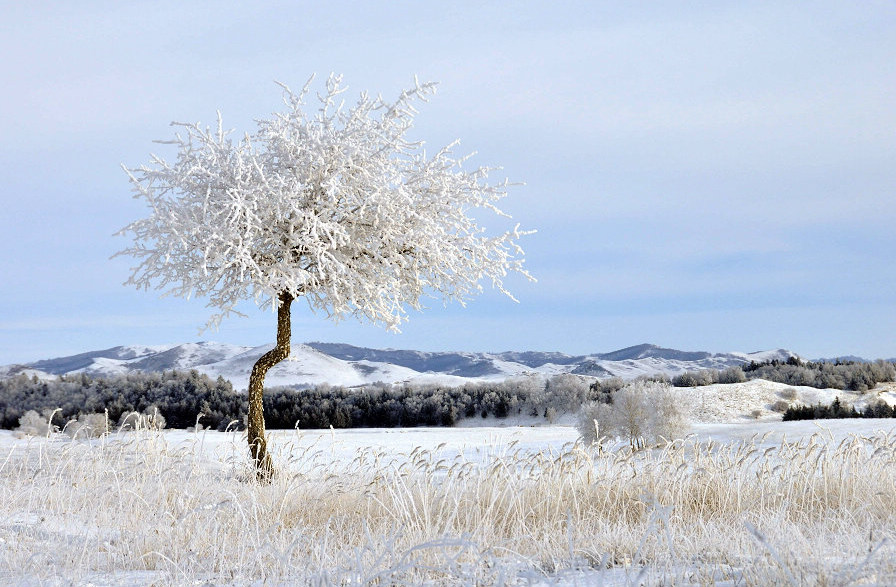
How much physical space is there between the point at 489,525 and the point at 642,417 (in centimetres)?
1470

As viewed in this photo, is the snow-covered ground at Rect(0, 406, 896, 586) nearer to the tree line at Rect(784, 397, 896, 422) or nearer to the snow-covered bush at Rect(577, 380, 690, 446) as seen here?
the snow-covered bush at Rect(577, 380, 690, 446)

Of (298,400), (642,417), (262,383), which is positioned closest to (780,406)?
(642,417)

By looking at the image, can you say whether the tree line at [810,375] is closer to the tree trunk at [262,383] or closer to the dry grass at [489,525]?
the tree trunk at [262,383]

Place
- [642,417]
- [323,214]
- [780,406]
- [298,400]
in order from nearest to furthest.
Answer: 1. [323,214]
2. [642,417]
3. [780,406]
4. [298,400]

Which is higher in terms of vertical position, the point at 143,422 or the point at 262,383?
the point at 262,383

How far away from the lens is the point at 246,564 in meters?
4.30

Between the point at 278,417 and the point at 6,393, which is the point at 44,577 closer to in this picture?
the point at 278,417

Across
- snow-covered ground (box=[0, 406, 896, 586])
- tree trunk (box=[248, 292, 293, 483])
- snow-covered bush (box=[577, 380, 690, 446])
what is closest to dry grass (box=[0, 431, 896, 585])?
snow-covered ground (box=[0, 406, 896, 586])

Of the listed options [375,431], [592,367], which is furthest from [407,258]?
[592,367]

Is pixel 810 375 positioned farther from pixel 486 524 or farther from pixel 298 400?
pixel 486 524

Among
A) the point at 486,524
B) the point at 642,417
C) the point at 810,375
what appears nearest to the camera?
the point at 486,524

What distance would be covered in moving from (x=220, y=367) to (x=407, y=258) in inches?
1915

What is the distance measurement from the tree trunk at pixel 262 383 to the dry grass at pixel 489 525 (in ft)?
3.79

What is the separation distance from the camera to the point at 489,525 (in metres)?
5.05
